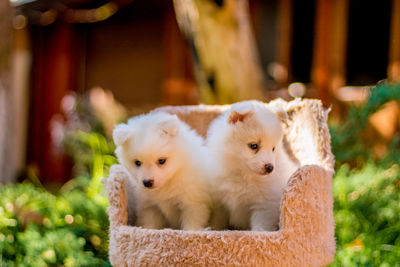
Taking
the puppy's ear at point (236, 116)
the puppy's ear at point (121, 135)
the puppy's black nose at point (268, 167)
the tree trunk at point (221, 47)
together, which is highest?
the tree trunk at point (221, 47)

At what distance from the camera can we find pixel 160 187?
2.33m

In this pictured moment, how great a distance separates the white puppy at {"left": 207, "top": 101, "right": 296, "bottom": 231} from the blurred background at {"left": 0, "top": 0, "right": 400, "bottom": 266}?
1.05 meters

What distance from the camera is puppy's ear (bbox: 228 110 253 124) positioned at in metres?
2.22

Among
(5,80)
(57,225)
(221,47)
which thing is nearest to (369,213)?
(221,47)

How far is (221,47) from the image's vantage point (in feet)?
12.4

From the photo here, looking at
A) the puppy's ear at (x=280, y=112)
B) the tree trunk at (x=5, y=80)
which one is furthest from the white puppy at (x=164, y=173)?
the tree trunk at (x=5, y=80)

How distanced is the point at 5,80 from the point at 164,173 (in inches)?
108

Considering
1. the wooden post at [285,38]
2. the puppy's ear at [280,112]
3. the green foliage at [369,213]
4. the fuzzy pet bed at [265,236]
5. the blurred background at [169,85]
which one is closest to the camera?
the fuzzy pet bed at [265,236]

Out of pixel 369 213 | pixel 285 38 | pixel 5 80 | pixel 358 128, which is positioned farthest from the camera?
pixel 285 38

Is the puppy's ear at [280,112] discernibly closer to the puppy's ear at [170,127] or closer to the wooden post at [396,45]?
the puppy's ear at [170,127]

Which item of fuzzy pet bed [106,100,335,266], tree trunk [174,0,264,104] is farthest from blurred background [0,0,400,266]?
fuzzy pet bed [106,100,335,266]

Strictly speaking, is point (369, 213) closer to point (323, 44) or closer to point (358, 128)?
point (358, 128)

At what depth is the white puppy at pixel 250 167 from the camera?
2.18 metres

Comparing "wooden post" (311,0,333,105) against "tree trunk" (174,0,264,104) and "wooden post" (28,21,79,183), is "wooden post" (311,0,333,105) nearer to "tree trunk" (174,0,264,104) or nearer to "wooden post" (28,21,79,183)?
"tree trunk" (174,0,264,104)
